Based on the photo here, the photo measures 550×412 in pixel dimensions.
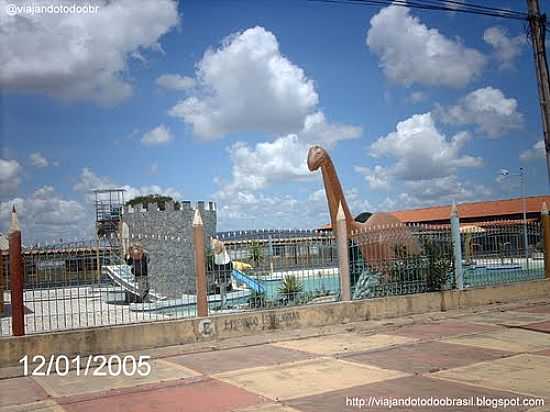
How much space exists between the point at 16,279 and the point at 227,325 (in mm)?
3725

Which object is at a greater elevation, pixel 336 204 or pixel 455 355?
pixel 336 204

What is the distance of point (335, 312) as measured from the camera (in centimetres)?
1198

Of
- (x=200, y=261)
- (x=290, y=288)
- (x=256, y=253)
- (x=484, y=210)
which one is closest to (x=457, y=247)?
(x=290, y=288)

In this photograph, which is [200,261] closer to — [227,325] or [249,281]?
[227,325]

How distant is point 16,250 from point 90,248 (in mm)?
1191

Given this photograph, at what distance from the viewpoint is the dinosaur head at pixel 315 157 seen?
53.6 feet

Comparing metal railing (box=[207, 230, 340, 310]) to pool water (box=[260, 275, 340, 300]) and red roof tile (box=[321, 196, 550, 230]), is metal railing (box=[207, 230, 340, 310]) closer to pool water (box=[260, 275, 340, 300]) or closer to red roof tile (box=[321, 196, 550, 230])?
pool water (box=[260, 275, 340, 300])

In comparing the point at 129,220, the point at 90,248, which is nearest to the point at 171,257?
the point at 129,220

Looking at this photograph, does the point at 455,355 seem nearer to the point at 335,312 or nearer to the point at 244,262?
the point at 335,312

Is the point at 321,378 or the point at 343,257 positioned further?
the point at 343,257

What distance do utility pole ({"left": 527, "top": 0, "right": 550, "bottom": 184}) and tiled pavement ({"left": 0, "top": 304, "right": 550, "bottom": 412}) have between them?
679 cm

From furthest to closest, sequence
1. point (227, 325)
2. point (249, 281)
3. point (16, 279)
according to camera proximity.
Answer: point (249, 281)
point (227, 325)
point (16, 279)

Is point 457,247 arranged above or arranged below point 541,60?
below

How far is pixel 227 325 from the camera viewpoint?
10.9m
